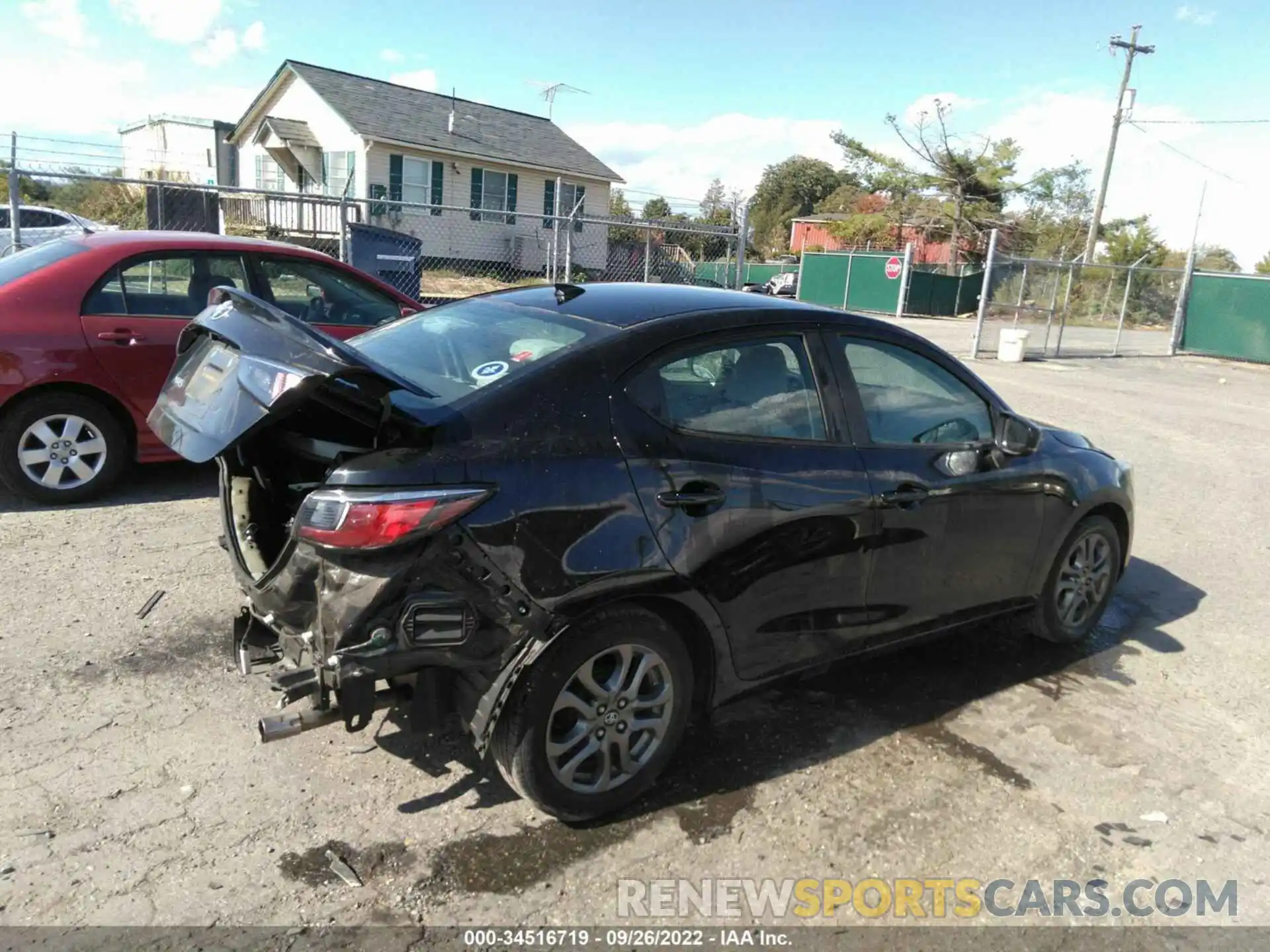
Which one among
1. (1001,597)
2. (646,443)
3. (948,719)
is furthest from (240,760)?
(1001,597)

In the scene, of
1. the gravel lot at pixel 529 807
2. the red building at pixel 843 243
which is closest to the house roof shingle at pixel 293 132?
the red building at pixel 843 243

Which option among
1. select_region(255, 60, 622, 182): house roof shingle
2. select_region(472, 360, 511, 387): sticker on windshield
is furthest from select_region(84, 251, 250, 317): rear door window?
select_region(255, 60, 622, 182): house roof shingle

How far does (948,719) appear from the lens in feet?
12.9

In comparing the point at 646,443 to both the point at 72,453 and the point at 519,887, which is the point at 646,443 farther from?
the point at 72,453

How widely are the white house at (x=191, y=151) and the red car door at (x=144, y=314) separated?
3122 centimetres

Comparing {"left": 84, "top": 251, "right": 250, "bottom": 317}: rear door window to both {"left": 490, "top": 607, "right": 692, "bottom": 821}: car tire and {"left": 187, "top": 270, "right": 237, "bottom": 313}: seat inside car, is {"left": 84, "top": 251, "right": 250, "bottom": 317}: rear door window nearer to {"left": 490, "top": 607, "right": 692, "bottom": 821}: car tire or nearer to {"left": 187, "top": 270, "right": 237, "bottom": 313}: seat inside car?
{"left": 187, "top": 270, "right": 237, "bottom": 313}: seat inside car

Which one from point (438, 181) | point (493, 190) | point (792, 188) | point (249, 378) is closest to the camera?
point (249, 378)

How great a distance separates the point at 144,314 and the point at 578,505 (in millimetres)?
4394

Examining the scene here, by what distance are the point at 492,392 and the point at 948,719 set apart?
2441 millimetres

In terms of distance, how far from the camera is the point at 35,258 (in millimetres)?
5793

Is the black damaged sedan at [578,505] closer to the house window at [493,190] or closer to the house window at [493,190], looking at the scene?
the house window at [493,190]

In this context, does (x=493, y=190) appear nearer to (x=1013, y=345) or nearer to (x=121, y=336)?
(x=1013, y=345)

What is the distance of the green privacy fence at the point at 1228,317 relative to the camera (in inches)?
867
